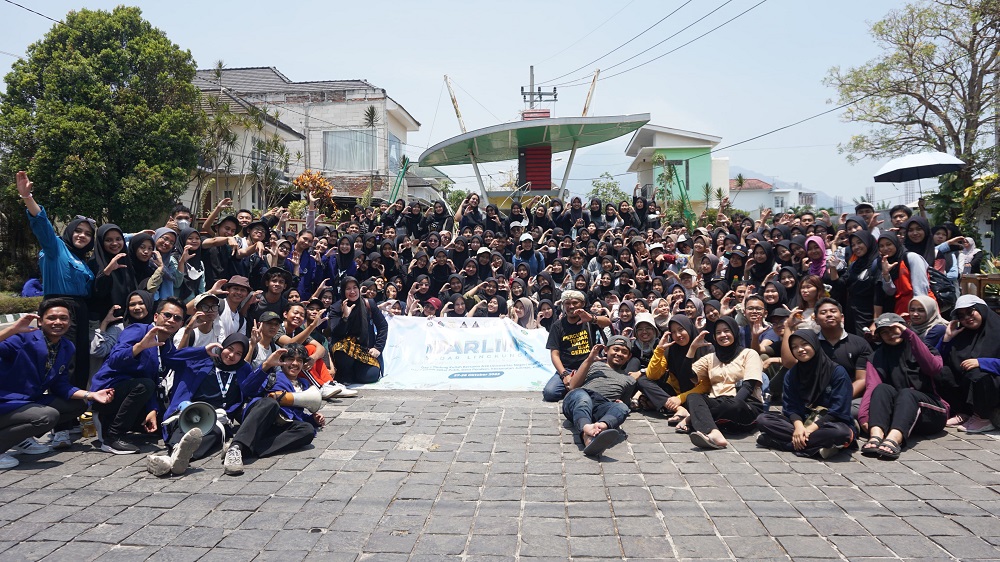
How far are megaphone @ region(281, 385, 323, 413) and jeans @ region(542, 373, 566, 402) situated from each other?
277 cm

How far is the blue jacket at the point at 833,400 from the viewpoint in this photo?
19.0ft

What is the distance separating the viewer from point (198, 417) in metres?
5.84

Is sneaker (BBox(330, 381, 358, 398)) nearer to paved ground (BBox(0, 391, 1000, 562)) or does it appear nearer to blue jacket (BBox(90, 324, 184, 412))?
paved ground (BBox(0, 391, 1000, 562))

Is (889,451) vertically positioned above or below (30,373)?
below

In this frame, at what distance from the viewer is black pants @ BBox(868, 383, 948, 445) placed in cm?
584

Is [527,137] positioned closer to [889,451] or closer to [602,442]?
[602,442]

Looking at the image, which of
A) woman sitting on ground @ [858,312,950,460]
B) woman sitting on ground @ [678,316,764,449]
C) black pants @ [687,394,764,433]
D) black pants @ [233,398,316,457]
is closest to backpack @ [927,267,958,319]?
woman sitting on ground @ [858,312,950,460]

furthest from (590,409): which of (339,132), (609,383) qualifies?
(339,132)

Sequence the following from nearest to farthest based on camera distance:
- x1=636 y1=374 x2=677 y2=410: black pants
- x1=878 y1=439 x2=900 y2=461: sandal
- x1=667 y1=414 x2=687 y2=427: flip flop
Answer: x1=878 y1=439 x2=900 y2=461: sandal < x1=667 y1=414 x2=687 y2=427: flip flop < x1=636 y1=374 x2=677 y2=410: black pants

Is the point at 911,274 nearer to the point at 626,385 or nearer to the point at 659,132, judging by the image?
the point at 626,385

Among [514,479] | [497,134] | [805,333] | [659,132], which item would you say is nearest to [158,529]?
[514,479]

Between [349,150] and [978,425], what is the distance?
109 feet

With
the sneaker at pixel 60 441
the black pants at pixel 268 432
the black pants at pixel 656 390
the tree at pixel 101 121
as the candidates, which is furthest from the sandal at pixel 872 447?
the tree at pixel 101 121

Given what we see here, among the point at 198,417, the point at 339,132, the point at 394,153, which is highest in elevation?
the point at 339,132
